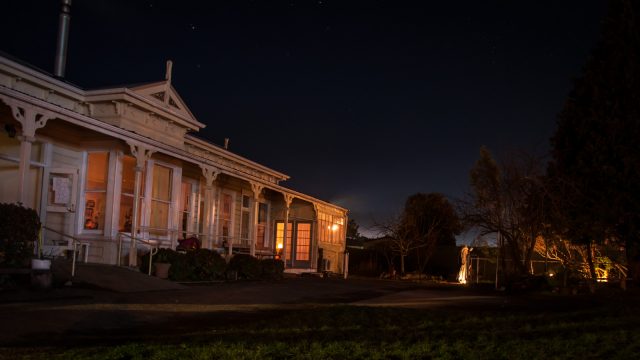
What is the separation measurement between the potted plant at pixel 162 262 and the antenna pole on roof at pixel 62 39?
23.0 feet

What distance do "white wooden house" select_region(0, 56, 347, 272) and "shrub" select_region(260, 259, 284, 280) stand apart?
177cm

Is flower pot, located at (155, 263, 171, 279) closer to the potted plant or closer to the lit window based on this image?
the potted plant

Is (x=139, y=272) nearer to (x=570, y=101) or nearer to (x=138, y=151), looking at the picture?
(x=138, y=151)

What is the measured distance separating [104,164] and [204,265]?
13.9 ft

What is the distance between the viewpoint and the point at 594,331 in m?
8.66

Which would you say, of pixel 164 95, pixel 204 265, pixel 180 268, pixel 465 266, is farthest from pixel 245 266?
pixel 465 266

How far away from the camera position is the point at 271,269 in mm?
21719

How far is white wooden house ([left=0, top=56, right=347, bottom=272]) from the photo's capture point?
15.1 meters

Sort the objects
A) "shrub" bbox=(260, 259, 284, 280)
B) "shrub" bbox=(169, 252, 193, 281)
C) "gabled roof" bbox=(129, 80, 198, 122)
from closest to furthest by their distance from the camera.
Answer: "shrub" bbox=(169, 252, 193, 281)
"gabled roof" bbox=(129, 80, 198, 122)
"shrub" bbox=(260, 259, 284, 280)

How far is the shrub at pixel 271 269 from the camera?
70.1ft

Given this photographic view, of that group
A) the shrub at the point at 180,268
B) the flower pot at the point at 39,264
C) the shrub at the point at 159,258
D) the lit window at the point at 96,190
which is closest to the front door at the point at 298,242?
the shrub at the point at 180,268

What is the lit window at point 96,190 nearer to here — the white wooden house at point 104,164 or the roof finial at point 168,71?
the white wooden house at point 104,164

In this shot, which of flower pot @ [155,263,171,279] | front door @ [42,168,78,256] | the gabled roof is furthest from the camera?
the gabled roof

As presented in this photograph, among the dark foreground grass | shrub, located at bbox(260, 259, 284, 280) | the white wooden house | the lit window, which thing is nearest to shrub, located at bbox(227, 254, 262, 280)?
shrub, located at bbox(260, 259, 284, 280)
